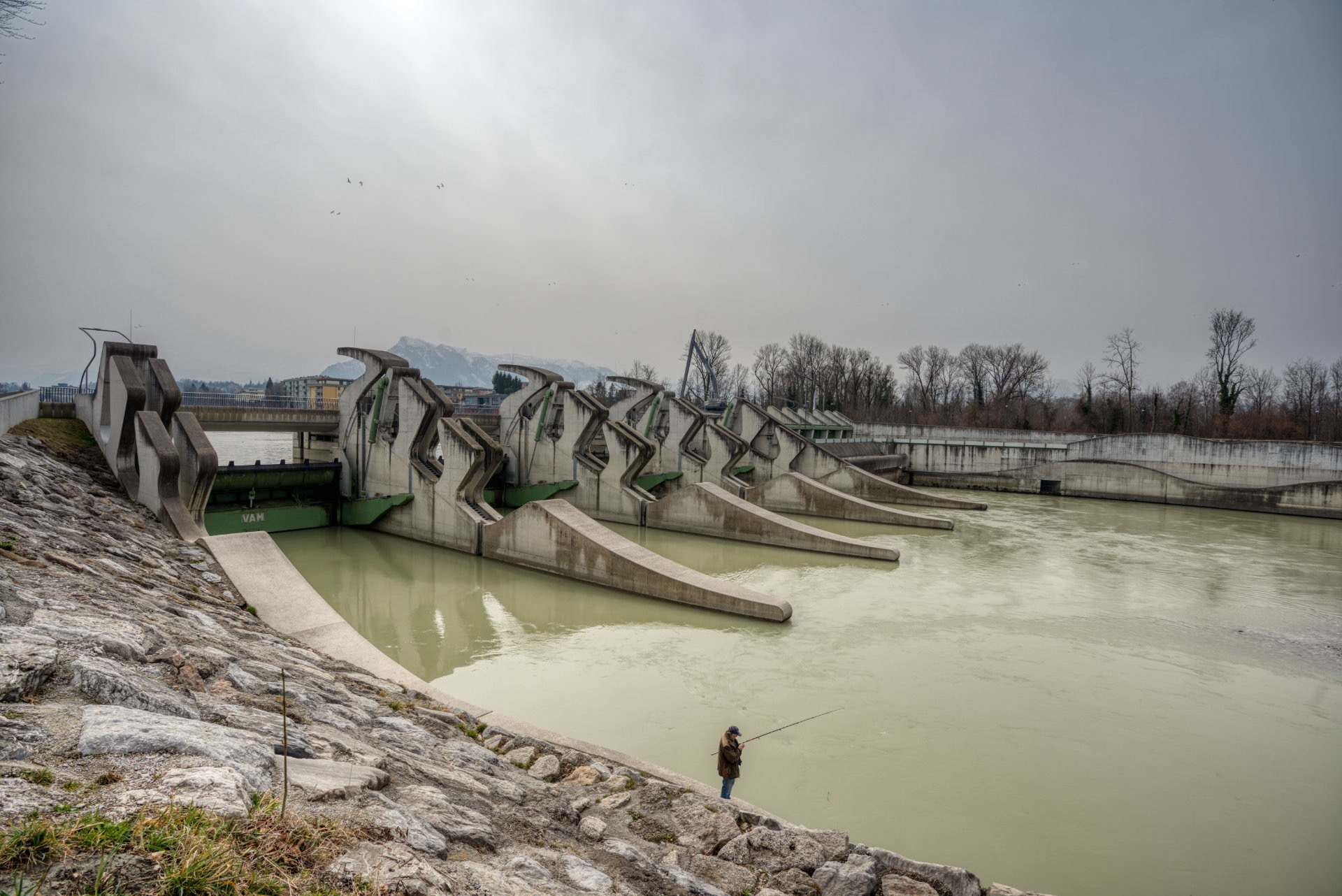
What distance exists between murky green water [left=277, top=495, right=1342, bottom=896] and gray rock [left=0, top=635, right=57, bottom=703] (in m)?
5.27

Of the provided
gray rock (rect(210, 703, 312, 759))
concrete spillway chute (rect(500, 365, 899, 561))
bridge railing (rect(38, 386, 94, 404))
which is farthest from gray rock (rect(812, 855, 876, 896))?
bridge railing (rect(38, 386, 94, 404))

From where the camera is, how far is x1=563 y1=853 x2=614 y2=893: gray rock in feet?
10.2

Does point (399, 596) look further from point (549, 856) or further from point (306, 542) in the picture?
point (549, 856)

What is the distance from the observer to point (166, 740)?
2.85m

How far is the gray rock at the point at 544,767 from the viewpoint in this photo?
16.3ft

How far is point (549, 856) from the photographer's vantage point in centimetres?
333

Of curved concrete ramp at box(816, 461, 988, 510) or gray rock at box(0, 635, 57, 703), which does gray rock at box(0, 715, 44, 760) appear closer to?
gray rock at box(0, 635, 57, 703)

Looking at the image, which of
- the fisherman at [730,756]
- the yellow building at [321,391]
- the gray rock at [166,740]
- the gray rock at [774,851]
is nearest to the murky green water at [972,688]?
the fisherman at [730,756]

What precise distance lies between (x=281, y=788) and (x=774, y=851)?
2847mm

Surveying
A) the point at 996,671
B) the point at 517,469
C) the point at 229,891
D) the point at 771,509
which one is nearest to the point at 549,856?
the point at 229,891

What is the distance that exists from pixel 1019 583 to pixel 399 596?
1334 cm

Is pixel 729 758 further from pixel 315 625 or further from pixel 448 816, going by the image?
pixel 315 625

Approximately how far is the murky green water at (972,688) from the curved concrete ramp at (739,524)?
0.73m

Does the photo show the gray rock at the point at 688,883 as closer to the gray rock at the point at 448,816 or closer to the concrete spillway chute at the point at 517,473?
the gray rock at the point at 448,816
